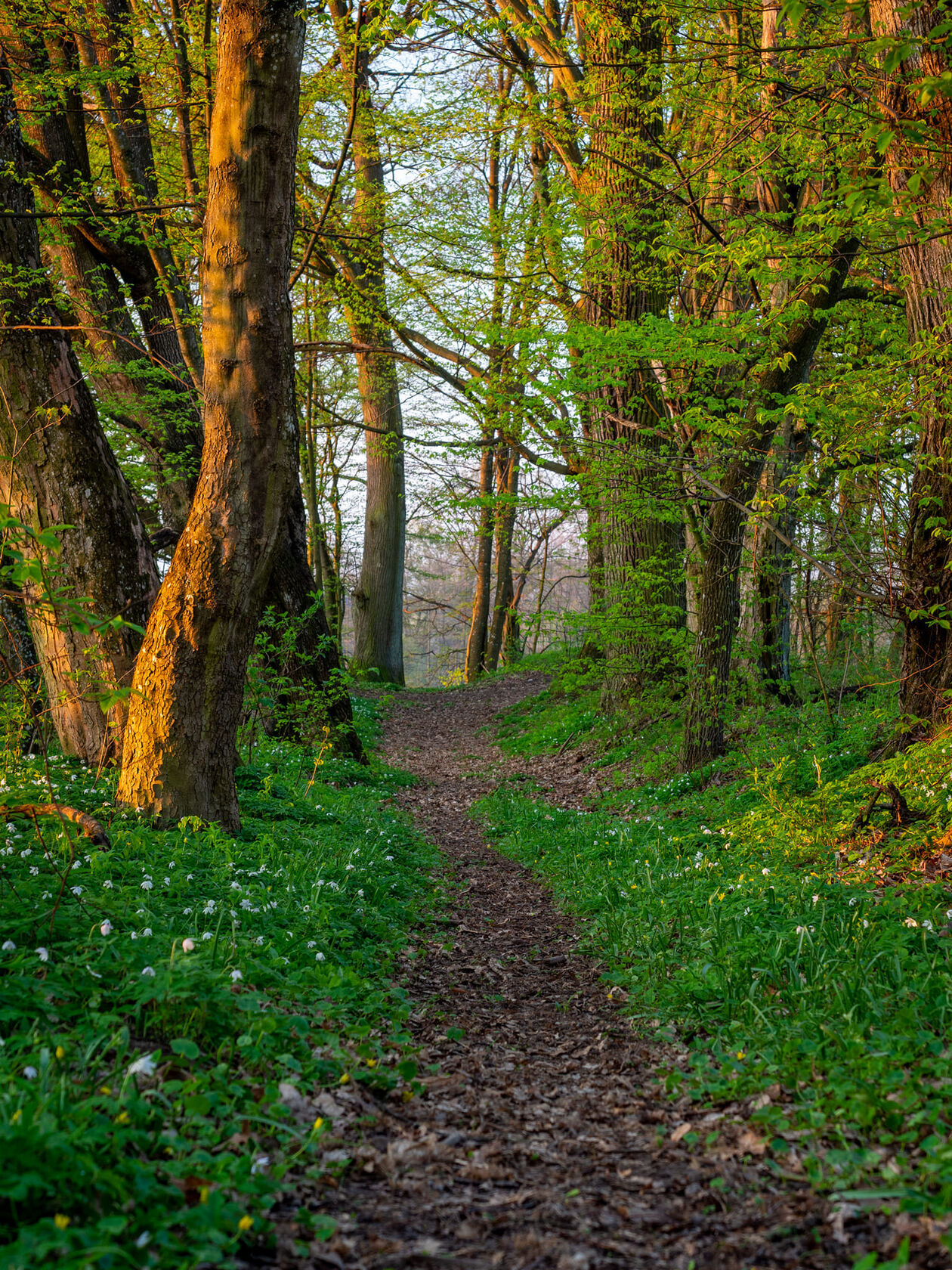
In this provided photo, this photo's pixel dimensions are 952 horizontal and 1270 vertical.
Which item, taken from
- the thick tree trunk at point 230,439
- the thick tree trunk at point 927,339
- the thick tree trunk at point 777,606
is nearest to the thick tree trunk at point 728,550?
the thick tree trunk at point 777,606

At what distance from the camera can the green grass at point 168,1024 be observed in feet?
6.64

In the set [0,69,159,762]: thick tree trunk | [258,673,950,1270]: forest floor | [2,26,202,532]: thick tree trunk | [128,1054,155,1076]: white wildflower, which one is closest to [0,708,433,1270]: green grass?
[128,1054,155,1076]: white wildflower

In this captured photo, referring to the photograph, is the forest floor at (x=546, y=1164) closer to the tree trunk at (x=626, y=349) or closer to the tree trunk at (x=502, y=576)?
the tree trunk at (x=626, y=349)

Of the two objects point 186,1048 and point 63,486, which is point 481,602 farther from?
point 186,1048

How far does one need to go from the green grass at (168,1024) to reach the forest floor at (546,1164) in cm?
Result: 16

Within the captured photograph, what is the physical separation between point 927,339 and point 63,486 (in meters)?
6.32

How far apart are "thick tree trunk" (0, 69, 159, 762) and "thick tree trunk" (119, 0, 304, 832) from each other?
3.57 feet


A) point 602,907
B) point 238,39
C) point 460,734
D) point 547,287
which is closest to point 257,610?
point 602,907

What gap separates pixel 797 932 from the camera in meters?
4.09

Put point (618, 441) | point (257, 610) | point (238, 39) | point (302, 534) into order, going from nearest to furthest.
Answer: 1. point (238, 39)
2. point (257, 610)
3. point (618, 441)
4. point (302, 534)

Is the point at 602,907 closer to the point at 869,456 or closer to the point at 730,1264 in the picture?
the point at 730,1264

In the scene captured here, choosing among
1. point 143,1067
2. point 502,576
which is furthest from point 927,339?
point 502,576

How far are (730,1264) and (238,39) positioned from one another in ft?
20.9

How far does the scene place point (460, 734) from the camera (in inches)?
627
